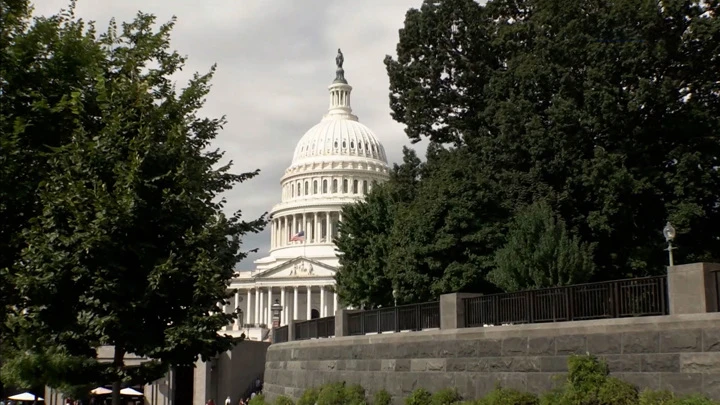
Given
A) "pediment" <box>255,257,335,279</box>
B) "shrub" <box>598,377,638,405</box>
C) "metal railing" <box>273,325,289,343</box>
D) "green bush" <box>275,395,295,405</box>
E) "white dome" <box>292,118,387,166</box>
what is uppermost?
"white dome" <box>292,118,387,166</box>

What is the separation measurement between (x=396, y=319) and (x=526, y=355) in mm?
7374

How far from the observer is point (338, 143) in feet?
474

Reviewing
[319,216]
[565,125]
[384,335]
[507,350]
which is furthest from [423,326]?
[319,216]

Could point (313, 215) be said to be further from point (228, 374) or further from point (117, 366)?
point (117, 366)

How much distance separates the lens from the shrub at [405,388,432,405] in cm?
2256

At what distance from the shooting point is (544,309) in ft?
68.1

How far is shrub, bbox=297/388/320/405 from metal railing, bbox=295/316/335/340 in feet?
10.7

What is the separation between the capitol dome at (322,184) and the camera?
454ft

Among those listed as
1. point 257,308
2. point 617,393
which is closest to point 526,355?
point 617,393

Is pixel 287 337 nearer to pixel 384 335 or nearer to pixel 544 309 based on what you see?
pixel 384 335

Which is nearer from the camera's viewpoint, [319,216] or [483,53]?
[483,53]

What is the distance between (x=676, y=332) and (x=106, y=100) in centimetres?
1224

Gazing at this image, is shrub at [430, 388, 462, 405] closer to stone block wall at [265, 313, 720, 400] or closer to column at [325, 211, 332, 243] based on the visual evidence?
stone block wall at [265, 313, 720, 400]

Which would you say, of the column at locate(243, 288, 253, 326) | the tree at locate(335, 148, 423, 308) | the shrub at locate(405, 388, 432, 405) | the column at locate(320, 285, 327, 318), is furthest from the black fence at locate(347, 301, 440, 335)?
the column at locate(243, 288, 253, 326)
